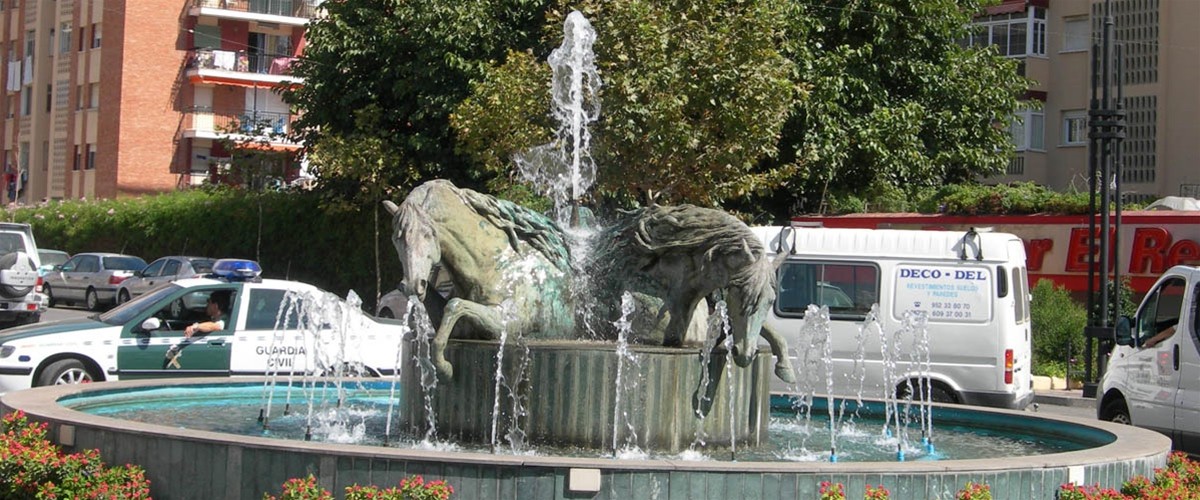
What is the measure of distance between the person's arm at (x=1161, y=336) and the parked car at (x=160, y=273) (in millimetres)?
26228

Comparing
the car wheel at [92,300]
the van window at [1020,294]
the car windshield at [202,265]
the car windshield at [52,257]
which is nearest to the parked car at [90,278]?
the car wheel at [92,300]

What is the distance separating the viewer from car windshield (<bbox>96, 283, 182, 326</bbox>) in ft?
52.7

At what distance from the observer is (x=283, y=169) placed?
41.6 m

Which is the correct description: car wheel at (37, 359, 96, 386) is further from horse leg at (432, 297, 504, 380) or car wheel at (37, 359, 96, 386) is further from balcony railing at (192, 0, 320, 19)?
balcony railing at (192, 0, 320, 19)

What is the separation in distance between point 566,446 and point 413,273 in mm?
1424

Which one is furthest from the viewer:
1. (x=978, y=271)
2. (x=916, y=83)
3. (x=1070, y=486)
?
(x=916, y=83)

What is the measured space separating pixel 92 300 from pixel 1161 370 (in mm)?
31836

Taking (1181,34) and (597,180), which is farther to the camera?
(1181,34)

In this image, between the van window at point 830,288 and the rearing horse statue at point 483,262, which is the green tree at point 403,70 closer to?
the van window at point 830,288

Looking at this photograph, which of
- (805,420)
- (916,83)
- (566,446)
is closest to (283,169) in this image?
(916,83)

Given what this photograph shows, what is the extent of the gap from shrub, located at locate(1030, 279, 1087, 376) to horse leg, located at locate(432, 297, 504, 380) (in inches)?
640

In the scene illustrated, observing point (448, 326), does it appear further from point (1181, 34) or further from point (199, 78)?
point (199, 78)

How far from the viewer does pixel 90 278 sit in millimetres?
40375

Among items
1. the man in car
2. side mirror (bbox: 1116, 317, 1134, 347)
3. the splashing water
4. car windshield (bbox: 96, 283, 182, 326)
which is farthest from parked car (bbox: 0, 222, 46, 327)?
the splashing water
